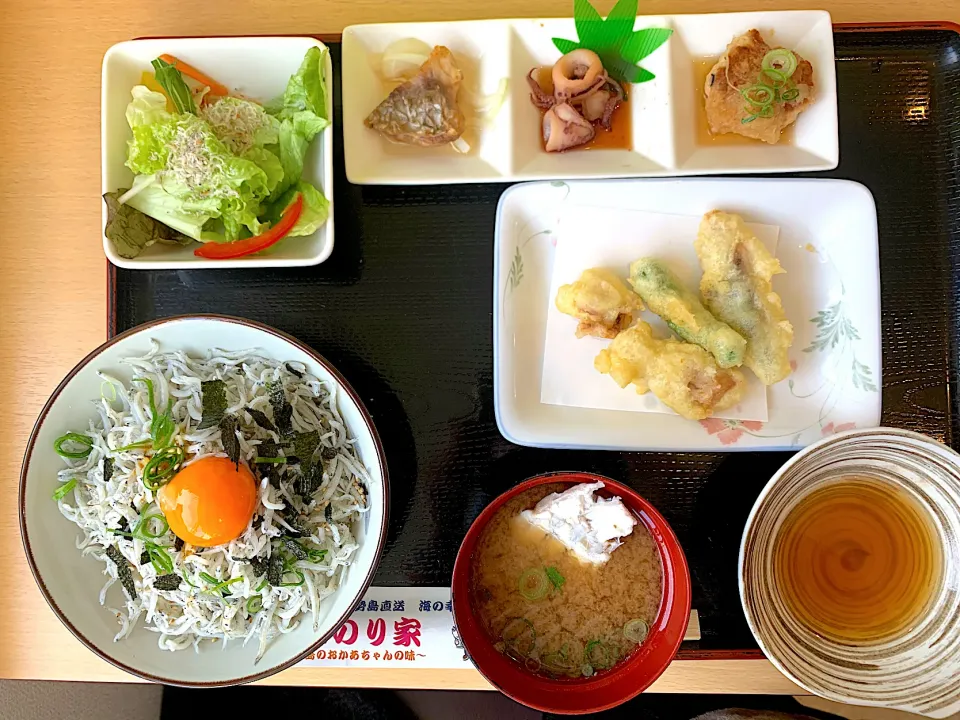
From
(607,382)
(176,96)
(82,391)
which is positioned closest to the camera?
(82,391)

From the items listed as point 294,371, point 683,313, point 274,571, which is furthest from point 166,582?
point 683,313

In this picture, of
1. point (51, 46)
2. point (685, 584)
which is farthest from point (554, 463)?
point (51, 46)

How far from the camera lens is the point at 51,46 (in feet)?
5.78

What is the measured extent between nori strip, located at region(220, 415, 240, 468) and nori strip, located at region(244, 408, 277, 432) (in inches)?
1.4

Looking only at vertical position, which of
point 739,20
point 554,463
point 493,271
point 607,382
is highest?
point 739,20

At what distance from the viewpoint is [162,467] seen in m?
1.40

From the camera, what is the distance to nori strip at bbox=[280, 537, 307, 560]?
4.76 feet

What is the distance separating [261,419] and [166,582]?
385mm

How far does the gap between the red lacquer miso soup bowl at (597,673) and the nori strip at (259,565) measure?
393 millimetres

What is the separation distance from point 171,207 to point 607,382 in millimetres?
1084

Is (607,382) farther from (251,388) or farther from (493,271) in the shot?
(251,388)

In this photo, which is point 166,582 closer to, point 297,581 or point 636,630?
point 297,581

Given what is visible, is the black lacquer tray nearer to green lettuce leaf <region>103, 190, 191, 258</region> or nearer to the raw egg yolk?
green lettuce leaf <region>103, 190, 191, 258</region>

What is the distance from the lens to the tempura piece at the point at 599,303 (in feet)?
5.22
